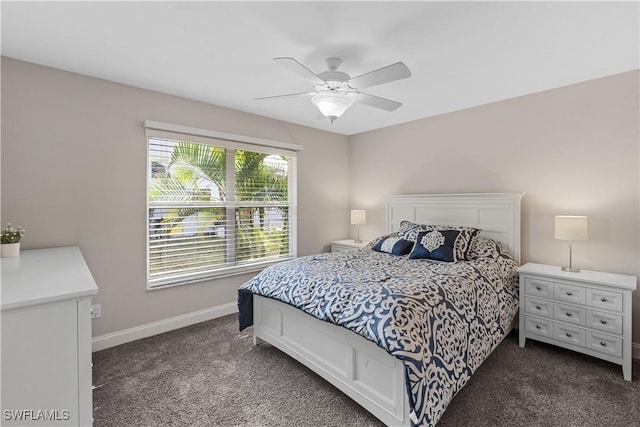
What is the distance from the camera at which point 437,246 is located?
9.42ft

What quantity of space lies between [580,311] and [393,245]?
1602 millimetres

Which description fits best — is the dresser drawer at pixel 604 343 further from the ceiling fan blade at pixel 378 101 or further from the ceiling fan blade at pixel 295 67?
the ceiling fan blade at pixel 295 67

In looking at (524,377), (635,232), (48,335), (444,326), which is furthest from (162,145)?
(635,232)

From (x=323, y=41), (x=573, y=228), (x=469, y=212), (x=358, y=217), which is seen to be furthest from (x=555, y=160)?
(x=323, y=41)

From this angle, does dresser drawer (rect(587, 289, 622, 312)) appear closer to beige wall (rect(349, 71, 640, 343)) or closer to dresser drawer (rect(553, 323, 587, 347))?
dresser drawer (rect(553, 323, 587, 347))

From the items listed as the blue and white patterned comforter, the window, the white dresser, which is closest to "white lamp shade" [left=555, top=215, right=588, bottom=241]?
the blue and white patterned comforter

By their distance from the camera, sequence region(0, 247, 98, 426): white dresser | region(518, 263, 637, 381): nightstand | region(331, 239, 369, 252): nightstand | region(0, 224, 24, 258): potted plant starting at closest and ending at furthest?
1. region(0, 247, 98, 426): white dresser
2. region(0, 224, 24, 258): potted plant
3. region(518, 263, 637, 381): nightstand
4. region(331, 239, 369, 252): nightstand

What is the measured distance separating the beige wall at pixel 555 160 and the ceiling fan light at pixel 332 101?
1.93 meters

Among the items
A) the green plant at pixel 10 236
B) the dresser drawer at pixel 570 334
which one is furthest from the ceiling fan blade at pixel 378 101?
the green plant at pixel 10 236

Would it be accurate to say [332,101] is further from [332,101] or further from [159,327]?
[159,327]

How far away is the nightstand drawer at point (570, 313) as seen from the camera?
94.3 inches

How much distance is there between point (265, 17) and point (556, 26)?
70.1 inches

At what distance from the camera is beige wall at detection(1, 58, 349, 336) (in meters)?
2.32

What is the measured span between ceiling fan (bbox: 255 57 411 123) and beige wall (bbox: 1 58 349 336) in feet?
5.03
